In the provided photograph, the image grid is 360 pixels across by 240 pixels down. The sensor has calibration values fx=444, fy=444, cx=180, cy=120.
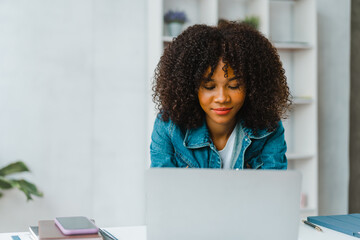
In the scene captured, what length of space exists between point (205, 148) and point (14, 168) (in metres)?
1.71

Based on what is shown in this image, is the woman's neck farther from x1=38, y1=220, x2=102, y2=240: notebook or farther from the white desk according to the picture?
x1=38, y1=220, x2=102, y2=240: notebook

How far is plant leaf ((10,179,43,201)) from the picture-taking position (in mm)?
2738

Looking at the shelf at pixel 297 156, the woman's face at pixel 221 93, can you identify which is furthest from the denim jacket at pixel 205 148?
the shelf at pixel 297 156

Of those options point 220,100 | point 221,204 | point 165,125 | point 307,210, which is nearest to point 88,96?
point 165,125

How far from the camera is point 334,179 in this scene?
148 inches

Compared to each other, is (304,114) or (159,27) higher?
(159,27)

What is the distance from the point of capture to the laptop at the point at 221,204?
0.97 meters

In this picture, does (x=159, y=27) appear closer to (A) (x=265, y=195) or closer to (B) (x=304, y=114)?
(B) (x=304, y=114)

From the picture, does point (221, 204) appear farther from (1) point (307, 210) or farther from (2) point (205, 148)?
(1) point (307, 210)

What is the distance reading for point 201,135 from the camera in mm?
1577

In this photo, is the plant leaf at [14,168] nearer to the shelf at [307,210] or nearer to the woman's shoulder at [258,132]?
the woman's shoulder at [258,132]

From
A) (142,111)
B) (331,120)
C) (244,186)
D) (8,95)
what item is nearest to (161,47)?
(142,111)

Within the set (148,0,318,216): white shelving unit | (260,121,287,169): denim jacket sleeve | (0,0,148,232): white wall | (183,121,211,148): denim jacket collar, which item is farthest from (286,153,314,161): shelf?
(183,121,211,148): denim jacket collar

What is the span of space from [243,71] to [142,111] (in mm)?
1917
